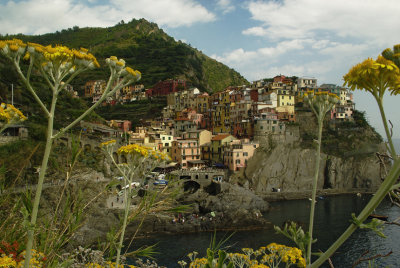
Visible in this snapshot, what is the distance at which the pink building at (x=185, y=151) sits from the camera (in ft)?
154

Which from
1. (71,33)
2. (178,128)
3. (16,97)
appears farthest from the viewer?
(71,33)

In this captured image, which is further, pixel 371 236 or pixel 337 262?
pixel 371 236

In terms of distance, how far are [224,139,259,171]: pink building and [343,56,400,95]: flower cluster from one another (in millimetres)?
43512

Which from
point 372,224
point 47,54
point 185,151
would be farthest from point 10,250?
point 185,151

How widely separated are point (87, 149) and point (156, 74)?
49.6 meters

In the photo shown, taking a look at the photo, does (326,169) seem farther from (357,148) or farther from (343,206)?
(343,206)

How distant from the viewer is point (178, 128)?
54.3 metres

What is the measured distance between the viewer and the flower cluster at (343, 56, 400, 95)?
7.52 ft

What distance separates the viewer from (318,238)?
26000 millimetres

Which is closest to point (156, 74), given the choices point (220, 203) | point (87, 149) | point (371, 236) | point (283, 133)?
point (283, 133)

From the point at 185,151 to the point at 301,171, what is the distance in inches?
671

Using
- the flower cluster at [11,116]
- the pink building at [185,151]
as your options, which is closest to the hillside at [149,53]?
the pink building at [185,151]

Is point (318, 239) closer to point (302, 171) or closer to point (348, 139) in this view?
point (302, 171)

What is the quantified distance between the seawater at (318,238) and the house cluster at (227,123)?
13517 mm
